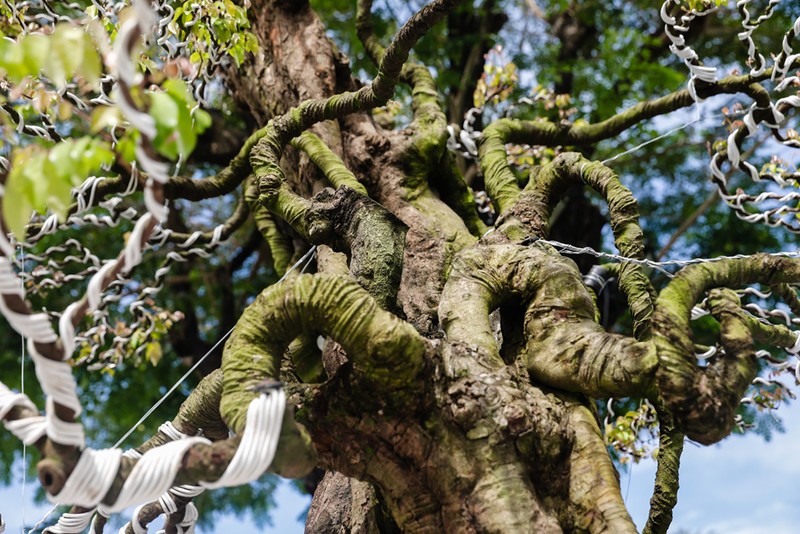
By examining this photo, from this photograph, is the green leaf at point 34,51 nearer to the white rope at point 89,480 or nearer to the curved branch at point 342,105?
the white rope at point 89,480

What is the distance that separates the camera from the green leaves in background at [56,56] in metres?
1.36

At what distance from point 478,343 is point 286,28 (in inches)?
121

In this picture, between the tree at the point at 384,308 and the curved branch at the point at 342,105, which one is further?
the curved branch at the point at 342,105

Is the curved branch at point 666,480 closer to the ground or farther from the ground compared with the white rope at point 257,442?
farther from the ground

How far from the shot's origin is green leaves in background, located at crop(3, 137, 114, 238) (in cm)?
135

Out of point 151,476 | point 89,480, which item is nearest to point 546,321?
point 151,476

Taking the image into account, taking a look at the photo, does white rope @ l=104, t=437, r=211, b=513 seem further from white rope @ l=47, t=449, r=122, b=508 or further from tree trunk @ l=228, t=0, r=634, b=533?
tree trunk @ l=228, t=0, r=634, b=533

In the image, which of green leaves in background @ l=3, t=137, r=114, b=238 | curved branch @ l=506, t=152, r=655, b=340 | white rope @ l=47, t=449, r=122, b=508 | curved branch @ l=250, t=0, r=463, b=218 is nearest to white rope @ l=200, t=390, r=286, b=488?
white rope @ l=47, t=449, r=122, b=508

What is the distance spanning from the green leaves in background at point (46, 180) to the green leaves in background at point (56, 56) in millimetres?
137

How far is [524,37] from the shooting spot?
907 centimetres

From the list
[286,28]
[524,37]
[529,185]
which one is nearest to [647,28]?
[524,37]

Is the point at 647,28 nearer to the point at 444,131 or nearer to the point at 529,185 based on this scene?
the point at 444,131

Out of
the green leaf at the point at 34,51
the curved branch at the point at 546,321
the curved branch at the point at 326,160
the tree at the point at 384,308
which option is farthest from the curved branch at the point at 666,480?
the green leaf at the point at 34,51

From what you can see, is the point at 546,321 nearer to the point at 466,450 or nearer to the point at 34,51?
the point at 466,450
